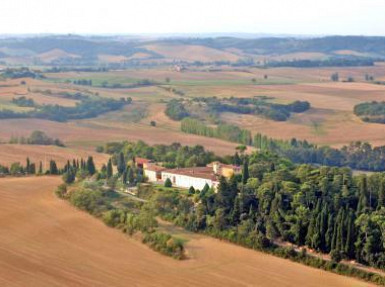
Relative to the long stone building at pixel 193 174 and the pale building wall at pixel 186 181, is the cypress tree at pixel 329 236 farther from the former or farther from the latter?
the pale building wall at pixel 186 181

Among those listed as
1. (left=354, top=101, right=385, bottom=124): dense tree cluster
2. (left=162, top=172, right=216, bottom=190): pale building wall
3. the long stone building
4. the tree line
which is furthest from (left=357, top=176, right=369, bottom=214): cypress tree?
(left=354, top=101, right=385, bottom=124): dense tree cluster

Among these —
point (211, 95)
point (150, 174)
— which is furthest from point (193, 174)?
point (211, 95)

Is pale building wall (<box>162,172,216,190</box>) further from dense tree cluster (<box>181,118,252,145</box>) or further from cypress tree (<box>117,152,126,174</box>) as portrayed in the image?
dense tree cluster (<box>181,118,252,145</box>)

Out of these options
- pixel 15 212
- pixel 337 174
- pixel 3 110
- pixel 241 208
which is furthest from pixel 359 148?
pixel 3 110

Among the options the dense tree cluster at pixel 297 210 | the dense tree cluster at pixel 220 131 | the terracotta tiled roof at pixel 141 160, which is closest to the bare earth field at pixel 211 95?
the dense tree cluster at pixel 220 131

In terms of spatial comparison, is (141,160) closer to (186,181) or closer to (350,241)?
(186,181)

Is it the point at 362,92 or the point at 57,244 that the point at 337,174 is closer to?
the point at 57,244

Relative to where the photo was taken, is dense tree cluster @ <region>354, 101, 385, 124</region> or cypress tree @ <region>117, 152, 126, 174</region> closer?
cypress tree @ <region>117, 152, 126, 174</region>
